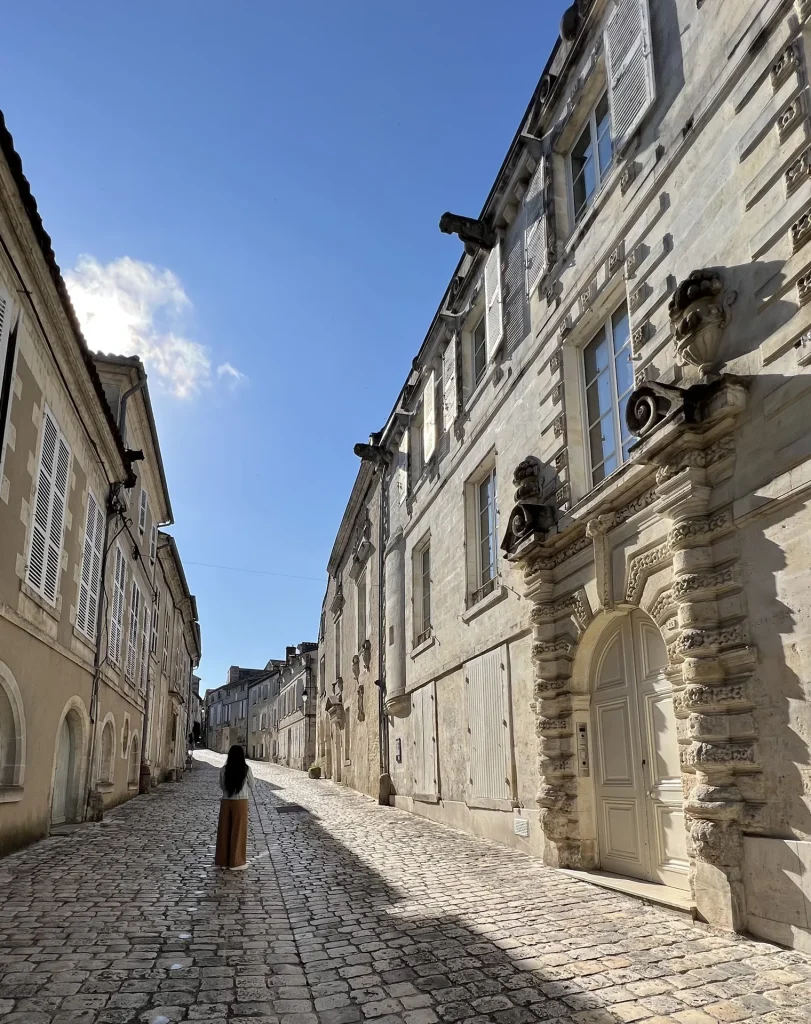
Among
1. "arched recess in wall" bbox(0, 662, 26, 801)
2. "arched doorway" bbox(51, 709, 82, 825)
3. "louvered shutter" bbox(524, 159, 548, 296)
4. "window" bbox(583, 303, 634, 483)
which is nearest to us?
"window" bbox(583, 303, 634, 483)

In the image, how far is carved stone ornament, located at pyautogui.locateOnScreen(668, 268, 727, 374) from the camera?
221 inches

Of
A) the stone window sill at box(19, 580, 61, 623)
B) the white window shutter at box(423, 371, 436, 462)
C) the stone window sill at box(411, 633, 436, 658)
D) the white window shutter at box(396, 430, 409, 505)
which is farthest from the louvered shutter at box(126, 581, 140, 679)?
Answer: the white window shutter at box(423, 371, 436, 462)

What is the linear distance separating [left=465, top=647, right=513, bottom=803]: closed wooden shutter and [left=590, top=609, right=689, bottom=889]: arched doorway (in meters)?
2.03

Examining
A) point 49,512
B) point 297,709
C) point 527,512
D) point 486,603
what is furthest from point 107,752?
point 297,709

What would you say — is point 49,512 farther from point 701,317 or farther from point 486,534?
point 701,317

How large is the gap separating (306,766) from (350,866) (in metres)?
32.0

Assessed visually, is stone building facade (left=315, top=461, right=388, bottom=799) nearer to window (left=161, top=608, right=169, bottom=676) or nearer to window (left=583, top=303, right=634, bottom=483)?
window (left=161, top=608, right=169, bottom=676)

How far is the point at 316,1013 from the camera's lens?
366 centimetres

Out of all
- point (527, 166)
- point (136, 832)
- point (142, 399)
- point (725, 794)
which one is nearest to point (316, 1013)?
point (725, 794)

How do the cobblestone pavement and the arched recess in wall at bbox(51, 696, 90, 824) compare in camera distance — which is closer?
the cobblestone pavement

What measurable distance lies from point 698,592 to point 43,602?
7327 mm

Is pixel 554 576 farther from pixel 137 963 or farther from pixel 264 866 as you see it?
pixel 137 963

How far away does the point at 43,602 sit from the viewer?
9102 millimetres

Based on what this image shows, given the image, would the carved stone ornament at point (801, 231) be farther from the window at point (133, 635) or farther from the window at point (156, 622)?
the window at point (156, 622)
